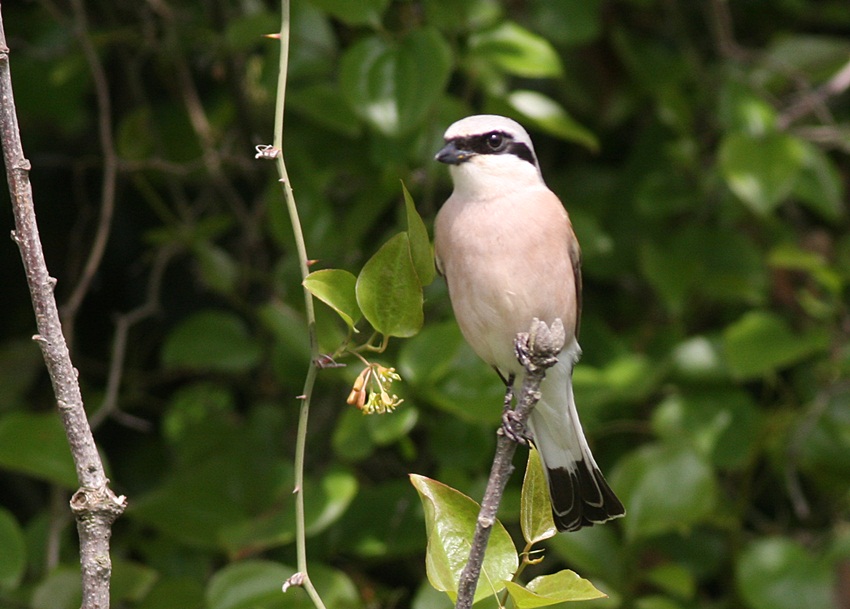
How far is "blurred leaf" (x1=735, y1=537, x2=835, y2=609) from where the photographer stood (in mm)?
2920

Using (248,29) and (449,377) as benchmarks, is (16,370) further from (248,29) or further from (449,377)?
(449,377)

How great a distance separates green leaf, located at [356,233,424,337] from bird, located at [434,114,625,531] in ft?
1.38

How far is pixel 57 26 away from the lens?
3.37 metres

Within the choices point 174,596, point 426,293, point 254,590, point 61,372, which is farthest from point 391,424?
point 61,372

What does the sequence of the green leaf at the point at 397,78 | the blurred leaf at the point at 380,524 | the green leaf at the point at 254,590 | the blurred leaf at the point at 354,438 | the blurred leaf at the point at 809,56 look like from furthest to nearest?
the blurred leaf at the point at 809,56
the blurred leaf at the point at 380,524
the blurred leaf at the point at 354,438
the green leaf at the point at 397,78
the green leaf at the point at 254,590

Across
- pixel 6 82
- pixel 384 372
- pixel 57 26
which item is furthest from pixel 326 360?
pixel 57 26

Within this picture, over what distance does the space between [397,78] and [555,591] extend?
1540 millimetres

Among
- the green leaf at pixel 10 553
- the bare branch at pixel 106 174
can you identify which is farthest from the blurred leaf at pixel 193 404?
the green leaf at pixel 10 553

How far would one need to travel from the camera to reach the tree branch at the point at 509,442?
51.7 inches

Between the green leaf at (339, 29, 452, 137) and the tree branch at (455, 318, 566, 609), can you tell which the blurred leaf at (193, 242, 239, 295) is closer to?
the green leaf at (339, 29, 452, 137)

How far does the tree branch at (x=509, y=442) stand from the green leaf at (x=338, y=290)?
24 centimetres

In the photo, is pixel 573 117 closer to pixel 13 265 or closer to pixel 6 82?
pixel 13 265

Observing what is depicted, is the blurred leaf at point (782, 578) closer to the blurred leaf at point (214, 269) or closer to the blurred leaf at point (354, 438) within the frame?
the blurred leaf at point (354, 438)

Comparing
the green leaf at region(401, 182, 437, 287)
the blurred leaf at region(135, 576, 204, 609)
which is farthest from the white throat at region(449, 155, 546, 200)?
the blurred leaf at region(135, 576, 204, 609)
